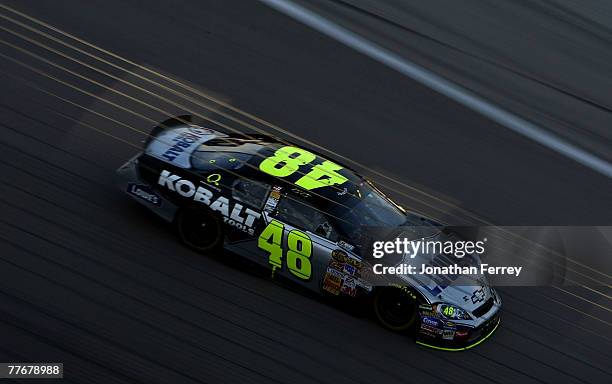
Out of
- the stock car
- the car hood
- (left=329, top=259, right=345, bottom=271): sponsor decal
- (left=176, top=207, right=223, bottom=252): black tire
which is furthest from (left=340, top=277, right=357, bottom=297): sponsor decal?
the car hood

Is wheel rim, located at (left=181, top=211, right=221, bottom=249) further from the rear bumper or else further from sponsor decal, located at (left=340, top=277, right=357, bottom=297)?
the rear bumper

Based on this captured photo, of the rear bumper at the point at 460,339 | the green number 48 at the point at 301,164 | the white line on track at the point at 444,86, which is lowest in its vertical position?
the rear bumper at the point at 460,339

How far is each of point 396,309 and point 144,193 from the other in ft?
9.05

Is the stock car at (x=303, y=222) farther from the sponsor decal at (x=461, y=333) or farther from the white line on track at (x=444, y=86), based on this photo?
the white line on track at (x=444, y=86)

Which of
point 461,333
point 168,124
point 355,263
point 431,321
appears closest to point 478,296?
point 461,333

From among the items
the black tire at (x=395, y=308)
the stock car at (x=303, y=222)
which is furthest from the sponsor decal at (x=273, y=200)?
the black tire at (x=395, y=308)

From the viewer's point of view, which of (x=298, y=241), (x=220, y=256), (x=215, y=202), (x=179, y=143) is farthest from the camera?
(x=179, y=143)

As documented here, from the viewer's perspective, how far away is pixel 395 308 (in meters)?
7.92

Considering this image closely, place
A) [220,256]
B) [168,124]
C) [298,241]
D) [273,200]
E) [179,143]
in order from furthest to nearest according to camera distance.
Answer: [168,124] → [179,143] → [220,256] → [273,200] → [298,241]

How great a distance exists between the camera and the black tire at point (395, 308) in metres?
7.82

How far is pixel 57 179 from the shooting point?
8789mm

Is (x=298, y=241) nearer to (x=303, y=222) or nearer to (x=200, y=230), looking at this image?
(x=303, y=222)

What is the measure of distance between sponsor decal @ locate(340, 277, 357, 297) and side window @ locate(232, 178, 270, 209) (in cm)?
109

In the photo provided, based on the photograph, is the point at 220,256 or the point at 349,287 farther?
the point at 220,256
